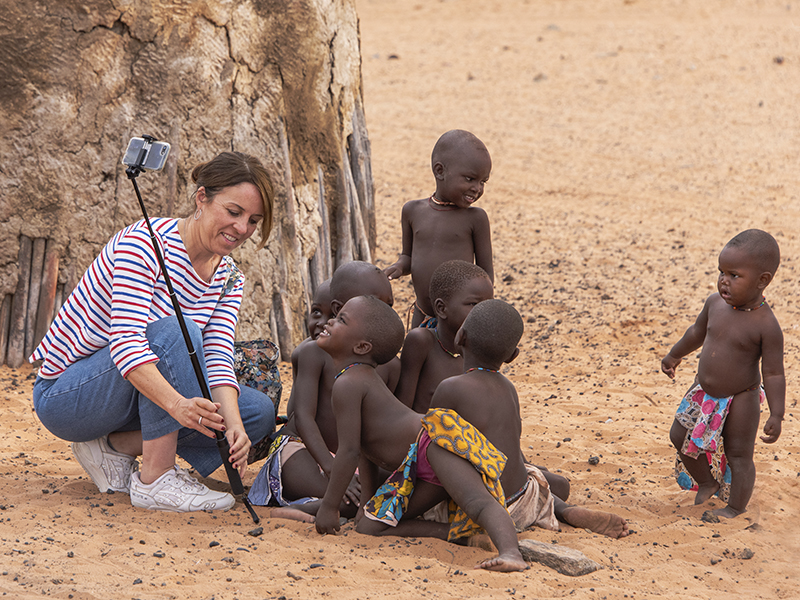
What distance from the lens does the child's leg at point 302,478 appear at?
3.55 meters

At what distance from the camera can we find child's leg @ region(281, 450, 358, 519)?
3.55 meters

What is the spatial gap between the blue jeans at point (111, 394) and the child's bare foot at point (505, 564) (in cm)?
136

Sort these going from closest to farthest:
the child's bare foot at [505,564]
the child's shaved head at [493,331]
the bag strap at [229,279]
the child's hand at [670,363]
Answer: the child's bare foot at [505,564], the child's shaved head at [493,331], the bag strap at [229,279], the child's hand at [670,363]

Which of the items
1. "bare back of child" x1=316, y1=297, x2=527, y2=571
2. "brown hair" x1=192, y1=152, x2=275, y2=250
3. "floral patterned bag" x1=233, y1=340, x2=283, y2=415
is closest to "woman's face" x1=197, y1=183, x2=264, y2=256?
"brown hair" x1=192, y1=152, x2=275, y2=250

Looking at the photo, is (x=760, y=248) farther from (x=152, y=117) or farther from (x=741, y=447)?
(x=152, y=117)

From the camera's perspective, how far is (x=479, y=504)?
9.70ft

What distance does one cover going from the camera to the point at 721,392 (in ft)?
11.9

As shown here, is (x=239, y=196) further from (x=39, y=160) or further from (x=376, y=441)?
(x=39, y=160)

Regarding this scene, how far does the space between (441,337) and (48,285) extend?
9.06 ft

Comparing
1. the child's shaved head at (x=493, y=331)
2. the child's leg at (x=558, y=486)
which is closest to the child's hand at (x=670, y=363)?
the child's leg at (x=558, y=486)

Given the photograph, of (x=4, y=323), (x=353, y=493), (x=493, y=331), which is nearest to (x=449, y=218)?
(x=493, y=331)

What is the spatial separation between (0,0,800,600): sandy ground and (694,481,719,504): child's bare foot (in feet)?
0.17

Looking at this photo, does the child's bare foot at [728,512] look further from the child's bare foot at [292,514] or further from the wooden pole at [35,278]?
the wooden pole at [35,278]

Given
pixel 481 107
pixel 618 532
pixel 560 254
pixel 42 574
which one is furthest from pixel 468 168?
pixel 481 107
